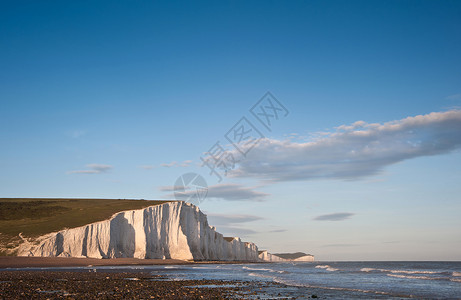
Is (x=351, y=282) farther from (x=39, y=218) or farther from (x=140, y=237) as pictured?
(x=39, y=218)

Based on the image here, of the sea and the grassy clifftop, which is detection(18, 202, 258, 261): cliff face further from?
the sea

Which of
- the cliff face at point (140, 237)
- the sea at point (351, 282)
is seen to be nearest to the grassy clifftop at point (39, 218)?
the cliff face at point (140, 237)

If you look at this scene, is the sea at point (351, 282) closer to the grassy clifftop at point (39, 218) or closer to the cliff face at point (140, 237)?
the cliff face at point (140, 237)

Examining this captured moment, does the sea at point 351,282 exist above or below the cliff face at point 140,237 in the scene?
below

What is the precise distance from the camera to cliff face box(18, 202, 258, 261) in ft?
182

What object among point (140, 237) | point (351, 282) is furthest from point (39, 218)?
point (351, 282)

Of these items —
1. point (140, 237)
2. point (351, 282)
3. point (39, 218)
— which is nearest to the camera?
Answer: point (351, 282)

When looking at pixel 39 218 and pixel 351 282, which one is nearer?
pixel 351 282

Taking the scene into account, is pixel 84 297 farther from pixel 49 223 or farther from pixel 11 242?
pixel 49 223

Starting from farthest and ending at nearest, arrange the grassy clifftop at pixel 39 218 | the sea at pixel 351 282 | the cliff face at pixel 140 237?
the grassy clifftop at pixel 39 218, the cliff face at pixel 140 237, the sea at pixel 351 282

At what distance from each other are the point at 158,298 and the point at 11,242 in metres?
48.4

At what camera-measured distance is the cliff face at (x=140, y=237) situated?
5550cm

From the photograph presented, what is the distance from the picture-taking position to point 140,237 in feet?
203

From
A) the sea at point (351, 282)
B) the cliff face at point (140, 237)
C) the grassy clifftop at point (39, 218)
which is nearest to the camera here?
the sea at point (351, 282)
